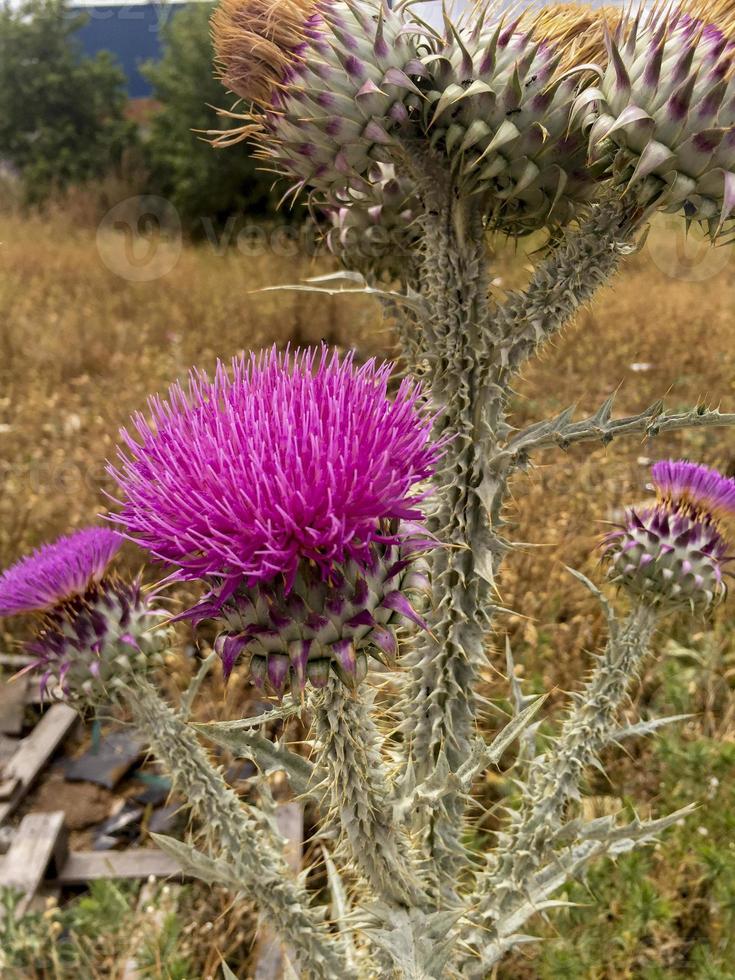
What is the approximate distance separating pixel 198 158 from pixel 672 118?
17641mm

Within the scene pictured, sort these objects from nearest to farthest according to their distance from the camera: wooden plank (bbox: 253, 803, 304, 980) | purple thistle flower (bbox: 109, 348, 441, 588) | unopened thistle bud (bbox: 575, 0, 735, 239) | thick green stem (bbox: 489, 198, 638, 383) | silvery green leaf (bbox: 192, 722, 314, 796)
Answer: purple thistle flower (bbox: 109, 348, 441, 588) < unopened thistle bud (bbox: 575, 0, 735, 239) < thick green stem (bbox: 489, 198, 638, 383) < silvery green leaf (bbox: 192, 722, 314, 796) < wooden plank (bbox: 253, 803, 304, 980)

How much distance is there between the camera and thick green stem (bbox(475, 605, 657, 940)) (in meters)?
1.85

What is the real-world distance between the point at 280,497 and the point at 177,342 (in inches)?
262

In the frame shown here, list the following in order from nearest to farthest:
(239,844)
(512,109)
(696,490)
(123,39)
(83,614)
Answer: (512,109) < (239,844) < (83,614) < (696,490) < (123,39)

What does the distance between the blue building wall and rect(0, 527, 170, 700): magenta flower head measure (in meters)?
24.3

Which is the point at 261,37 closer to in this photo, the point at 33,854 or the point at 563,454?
the point at 33,854

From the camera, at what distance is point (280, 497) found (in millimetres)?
1127

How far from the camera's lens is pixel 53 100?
828 inches

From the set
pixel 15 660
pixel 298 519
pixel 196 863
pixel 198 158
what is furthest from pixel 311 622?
pixel 198 158

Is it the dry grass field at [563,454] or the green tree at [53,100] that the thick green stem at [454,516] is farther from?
the green tree at [53,100]

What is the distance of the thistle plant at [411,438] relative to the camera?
1.17 metres

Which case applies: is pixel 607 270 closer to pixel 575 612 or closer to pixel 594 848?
pixel 594 848

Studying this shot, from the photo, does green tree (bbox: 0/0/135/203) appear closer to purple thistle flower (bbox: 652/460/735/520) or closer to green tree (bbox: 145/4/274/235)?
green tree (bbox: 145/4/274/235)

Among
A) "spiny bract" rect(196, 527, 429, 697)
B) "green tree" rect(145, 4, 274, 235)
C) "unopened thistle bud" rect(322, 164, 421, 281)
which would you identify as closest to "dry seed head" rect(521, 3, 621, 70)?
"unopened thistle bud" rect(322, 164, 421, 281)
